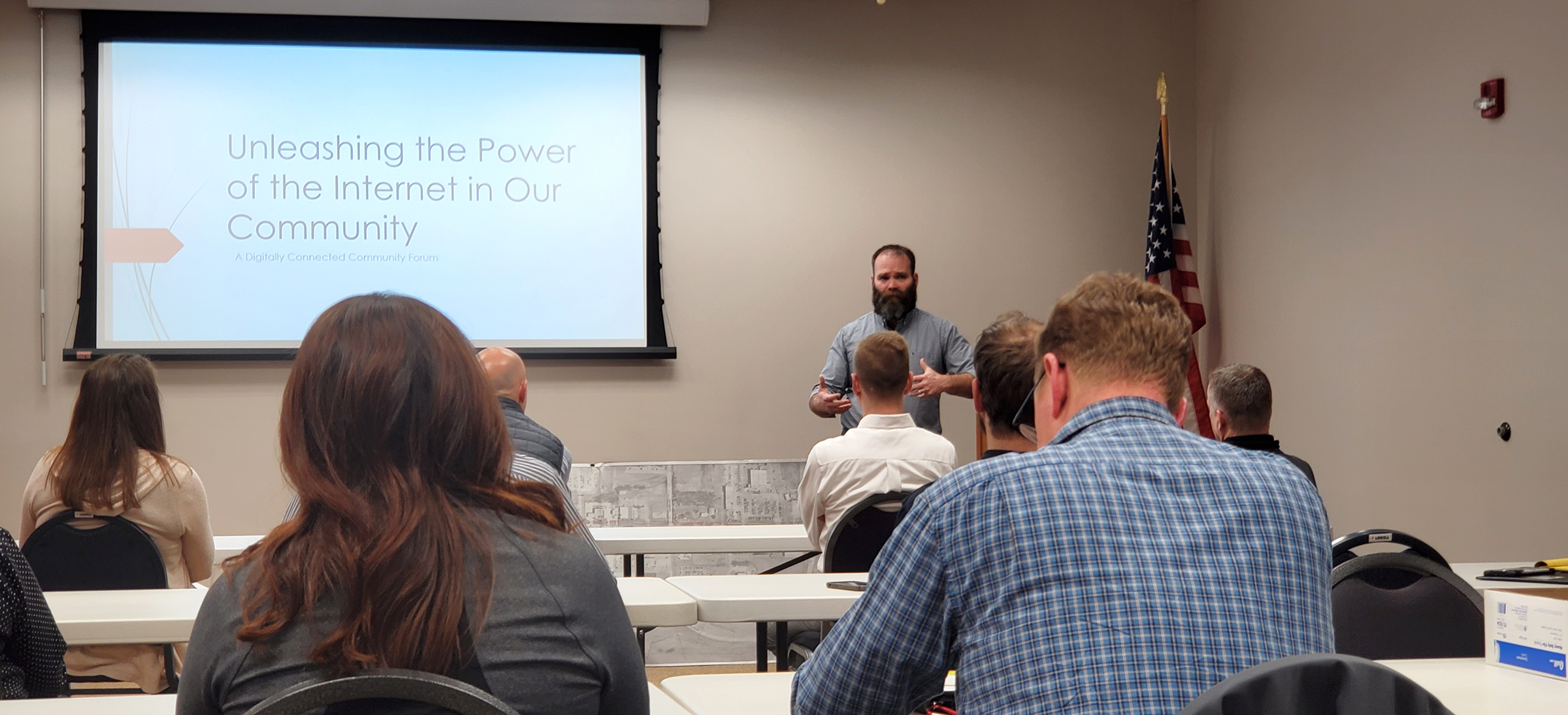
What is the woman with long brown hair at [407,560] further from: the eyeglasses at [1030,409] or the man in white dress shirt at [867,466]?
the man in white dress shirt at [867,466]

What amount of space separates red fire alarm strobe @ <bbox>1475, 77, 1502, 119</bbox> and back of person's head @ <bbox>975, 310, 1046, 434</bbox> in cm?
245

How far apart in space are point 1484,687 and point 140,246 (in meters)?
5.10

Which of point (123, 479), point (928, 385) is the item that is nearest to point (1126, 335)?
point (123, 479)

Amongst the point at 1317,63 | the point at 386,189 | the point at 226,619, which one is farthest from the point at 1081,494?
the point at 386,189

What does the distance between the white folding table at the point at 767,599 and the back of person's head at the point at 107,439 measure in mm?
1371

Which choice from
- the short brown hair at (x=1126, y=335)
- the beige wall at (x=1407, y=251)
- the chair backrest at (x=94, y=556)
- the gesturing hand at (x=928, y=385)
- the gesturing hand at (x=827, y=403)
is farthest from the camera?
the gesturing hand at (x=827, y=403)

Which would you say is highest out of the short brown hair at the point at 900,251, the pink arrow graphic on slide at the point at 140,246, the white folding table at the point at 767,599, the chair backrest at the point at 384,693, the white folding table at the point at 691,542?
the pink arrow graphic on slide at the point at 140,246

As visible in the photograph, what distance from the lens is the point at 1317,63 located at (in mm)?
4934

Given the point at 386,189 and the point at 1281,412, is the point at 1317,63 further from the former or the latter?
the point at 386,189

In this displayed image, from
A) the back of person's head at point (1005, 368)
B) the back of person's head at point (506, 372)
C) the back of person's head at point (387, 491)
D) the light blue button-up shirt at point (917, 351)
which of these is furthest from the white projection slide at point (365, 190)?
the back of person's head at point (387, 491)

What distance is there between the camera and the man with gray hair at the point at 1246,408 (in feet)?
11.2

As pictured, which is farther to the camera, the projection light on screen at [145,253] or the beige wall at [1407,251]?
the projection light on screen at [145,253]

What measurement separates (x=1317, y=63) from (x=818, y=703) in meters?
4.46

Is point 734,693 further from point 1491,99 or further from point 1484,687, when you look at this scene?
point 1491,99
